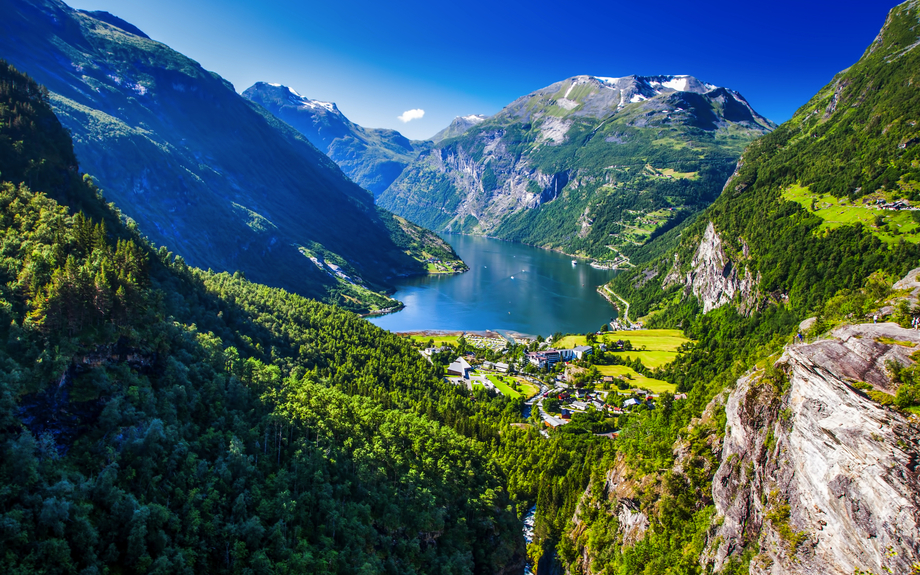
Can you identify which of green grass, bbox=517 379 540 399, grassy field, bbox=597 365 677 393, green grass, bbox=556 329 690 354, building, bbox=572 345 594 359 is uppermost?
→ green grass, bbox=556 329 690 354

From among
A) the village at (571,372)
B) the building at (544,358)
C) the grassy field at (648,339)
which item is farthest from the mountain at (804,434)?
the building at (544,358)

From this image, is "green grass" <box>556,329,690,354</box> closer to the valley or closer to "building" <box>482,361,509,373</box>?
the valley

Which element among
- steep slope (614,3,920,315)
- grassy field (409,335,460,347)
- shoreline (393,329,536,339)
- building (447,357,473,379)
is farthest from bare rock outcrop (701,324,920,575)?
shoreline (393,329,536,339)

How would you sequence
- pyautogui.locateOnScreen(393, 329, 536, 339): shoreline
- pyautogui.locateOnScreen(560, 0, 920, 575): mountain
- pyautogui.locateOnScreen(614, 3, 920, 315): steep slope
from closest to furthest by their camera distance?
1. pyautogui.locateOnScreen(560, 0, 920, 575): mountain
2. pyautogui.locateOnScreen(614, 3, 920, 315): steep slope
3. pyautogui.locateOnScreen(393, 329, 536, 339): shoreline

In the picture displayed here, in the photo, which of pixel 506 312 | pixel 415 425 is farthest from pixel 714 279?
pixel 415 425

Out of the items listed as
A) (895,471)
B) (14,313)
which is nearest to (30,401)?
(14,313)

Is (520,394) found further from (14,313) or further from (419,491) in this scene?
(14,313)

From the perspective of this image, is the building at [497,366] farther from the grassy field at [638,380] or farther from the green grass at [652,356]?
the green grass at [652,356]

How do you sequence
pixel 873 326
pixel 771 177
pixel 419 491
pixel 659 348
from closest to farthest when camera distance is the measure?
pixel 873 326
pixel 419 491
pixel 659 348
pixel 771 177
